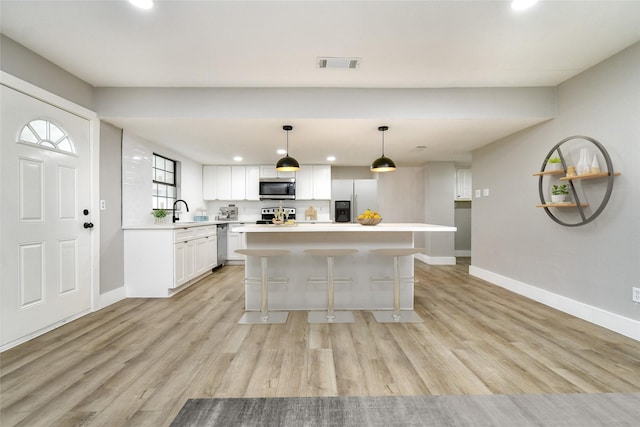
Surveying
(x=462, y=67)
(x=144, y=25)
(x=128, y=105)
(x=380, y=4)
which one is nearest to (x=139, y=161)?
(x=128, y=105)

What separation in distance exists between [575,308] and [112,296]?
205 inches

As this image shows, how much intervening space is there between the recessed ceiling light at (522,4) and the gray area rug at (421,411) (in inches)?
98.9

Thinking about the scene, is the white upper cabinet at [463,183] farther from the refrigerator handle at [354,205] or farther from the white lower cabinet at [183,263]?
the white lower cabinet at [183,263]

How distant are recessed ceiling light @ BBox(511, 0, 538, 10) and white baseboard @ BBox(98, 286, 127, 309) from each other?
468cm

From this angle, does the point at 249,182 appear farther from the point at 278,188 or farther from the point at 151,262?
the point at 151,262

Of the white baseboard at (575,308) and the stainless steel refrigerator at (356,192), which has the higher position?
the stainless steel refrigerator at (356,192)

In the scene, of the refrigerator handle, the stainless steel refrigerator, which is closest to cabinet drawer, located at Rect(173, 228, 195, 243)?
the stainless steel refrigerator

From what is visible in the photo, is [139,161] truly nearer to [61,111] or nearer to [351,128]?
[61,111]

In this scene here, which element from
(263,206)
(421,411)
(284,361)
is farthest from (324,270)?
(263,206)

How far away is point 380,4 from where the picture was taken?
192cm

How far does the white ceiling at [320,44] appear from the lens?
77.7 inches

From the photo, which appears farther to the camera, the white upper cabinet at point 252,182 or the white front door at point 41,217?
the white upper cabinet at point 252,182

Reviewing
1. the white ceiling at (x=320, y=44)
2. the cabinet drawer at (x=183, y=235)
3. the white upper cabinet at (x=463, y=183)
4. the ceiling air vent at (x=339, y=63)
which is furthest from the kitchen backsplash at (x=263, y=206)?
the ceiling air vent at (x=339, y=63)

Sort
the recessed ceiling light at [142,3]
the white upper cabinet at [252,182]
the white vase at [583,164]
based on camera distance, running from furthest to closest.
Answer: the white upper cabinet at [252,182] < the white vase at [583,164] < the recessed ceiling light at [142,3]
